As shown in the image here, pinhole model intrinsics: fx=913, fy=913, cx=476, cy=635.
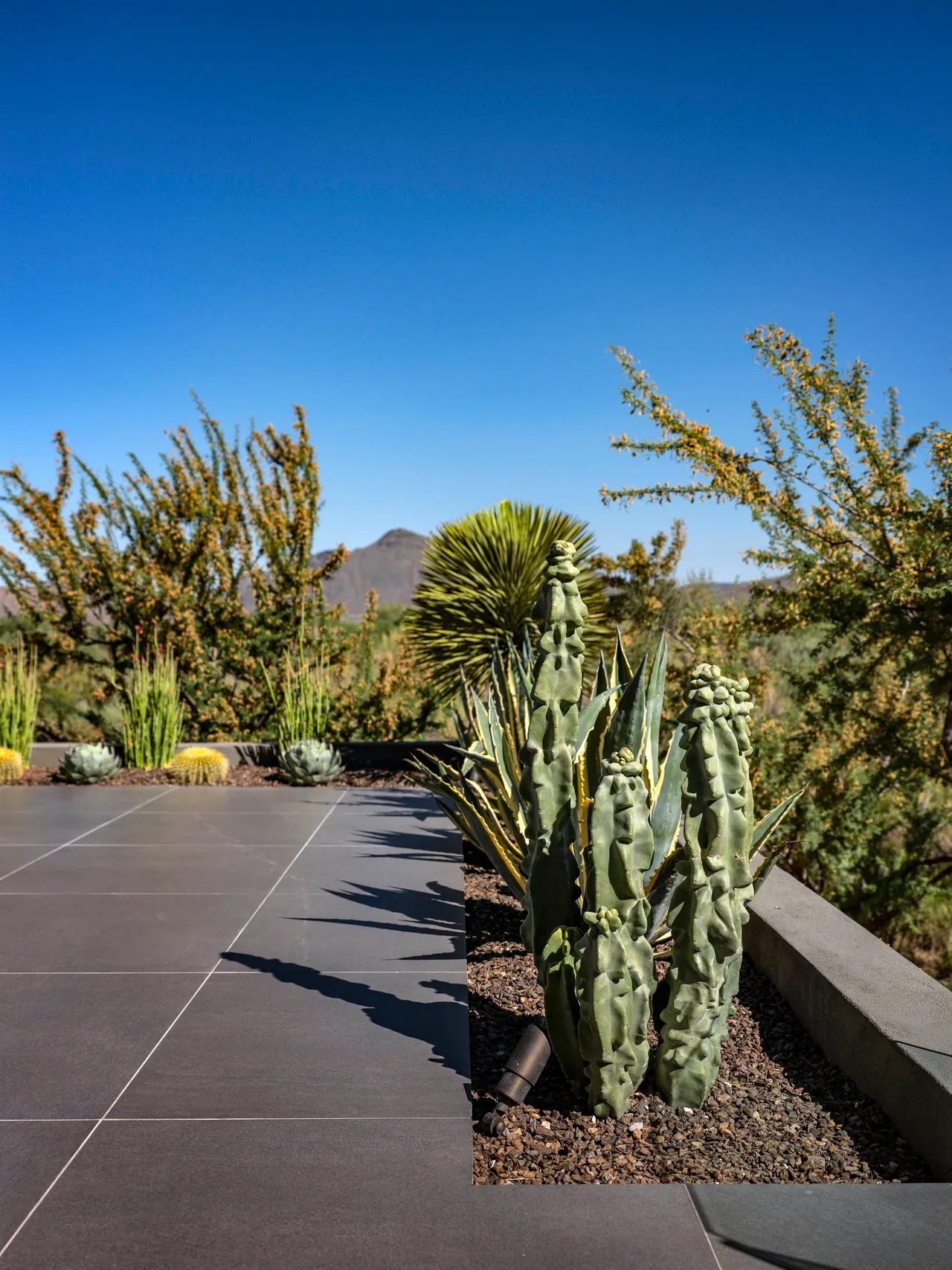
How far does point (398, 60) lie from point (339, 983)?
313 inches

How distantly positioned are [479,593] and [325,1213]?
6734 mm

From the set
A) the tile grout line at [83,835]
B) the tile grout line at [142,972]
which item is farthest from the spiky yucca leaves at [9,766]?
the tile grout line at [142,972]

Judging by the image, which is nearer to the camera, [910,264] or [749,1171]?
[749,1171]

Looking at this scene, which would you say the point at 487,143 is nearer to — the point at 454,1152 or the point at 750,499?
the point at 750,499

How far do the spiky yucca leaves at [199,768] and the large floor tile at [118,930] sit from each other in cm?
352

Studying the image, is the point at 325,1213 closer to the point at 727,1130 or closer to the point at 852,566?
the point at 727,1130

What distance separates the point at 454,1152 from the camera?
2.11 metres

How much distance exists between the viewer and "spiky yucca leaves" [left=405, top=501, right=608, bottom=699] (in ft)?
27.6

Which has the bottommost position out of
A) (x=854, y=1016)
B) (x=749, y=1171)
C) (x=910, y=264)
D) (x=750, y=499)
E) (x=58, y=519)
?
(x=749, y=1171)

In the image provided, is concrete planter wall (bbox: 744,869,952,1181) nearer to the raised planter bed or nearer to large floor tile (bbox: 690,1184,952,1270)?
large floor tile (bbox: 690,1184,952,1270)

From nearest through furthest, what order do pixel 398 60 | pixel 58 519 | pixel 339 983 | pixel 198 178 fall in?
1. pixel 339 983
2. pixel 398 60
3. pixel 58 519
4. pixel 198 178

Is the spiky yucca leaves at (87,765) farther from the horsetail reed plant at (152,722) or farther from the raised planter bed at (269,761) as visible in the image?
the horsetail reed plant at (152,722)

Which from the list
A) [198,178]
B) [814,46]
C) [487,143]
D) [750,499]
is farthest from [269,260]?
[750,499]

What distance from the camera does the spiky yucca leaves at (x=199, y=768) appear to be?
7902 mm
